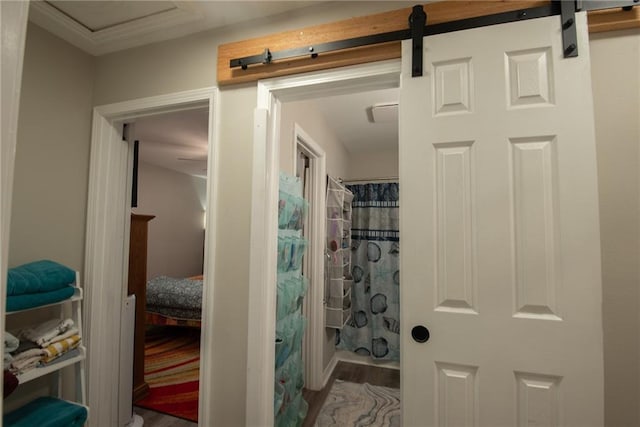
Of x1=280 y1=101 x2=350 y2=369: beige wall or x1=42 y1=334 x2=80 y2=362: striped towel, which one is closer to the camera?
x1=42 y1=334 x2=80 y2=362: striped towel

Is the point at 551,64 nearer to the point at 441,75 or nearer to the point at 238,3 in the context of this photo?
the point at 441,75

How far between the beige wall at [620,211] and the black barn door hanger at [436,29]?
0.13m

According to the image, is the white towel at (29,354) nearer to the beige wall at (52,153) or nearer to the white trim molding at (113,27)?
the beige wall at (52,153)

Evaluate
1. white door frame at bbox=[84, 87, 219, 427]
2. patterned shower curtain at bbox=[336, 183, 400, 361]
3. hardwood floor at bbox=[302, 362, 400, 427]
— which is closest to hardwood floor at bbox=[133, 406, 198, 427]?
white door frame at bbox=[84, 87, 219, 427]

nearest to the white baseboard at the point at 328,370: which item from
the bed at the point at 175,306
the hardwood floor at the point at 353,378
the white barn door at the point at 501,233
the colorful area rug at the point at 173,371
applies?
the hardwood floor at the point at 353,378

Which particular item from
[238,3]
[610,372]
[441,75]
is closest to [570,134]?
[441,75]

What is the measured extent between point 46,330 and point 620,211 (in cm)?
239

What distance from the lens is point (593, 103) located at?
3.37 ft

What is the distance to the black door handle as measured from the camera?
108cm

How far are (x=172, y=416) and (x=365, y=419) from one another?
147 centimetres

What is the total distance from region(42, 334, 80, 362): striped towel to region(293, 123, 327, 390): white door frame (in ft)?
5.05

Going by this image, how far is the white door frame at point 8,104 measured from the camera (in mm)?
367

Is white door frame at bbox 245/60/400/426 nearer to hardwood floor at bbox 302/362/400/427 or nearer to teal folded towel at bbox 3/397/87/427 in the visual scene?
teal folded towel at bbox 3/397/87/427

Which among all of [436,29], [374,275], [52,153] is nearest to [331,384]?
[374,275]
